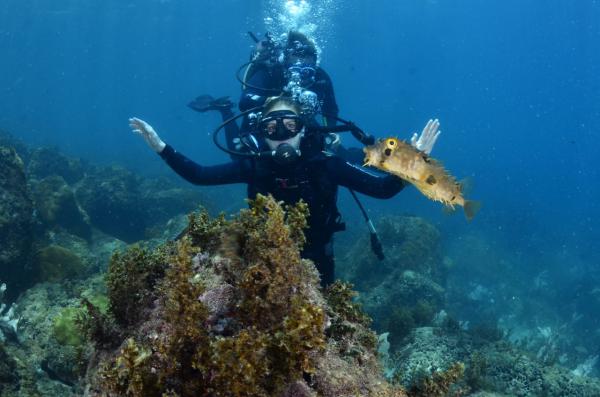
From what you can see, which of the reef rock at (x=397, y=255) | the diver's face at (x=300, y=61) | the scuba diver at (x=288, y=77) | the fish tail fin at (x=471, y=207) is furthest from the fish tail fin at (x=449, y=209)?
the reef rock at (x=397, y=255)

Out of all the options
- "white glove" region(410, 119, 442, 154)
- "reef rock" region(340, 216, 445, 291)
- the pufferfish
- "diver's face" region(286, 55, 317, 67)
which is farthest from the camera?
"reef rock" region(340, 216, 445, 291)

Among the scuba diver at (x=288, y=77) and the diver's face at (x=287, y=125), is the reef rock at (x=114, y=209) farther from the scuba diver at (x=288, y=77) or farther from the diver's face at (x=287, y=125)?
the diver's face at (x=287, y=125)

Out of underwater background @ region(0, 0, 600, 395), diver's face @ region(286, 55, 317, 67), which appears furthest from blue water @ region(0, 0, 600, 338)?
diver's face @ region(286, 55, 317, 67)

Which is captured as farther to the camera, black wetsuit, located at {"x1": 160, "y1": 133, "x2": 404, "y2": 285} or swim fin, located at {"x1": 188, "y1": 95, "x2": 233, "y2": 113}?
swim fin, located at {"x1": 188, "y1": 95, "x2": 233, "y2": 113}

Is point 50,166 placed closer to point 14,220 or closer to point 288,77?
point 14,220

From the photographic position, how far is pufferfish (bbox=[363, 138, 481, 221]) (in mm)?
2543

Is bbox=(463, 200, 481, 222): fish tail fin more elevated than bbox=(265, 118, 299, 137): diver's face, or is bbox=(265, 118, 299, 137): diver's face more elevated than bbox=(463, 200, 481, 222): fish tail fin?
bbox=(265, 118, 299, 137): diver's face

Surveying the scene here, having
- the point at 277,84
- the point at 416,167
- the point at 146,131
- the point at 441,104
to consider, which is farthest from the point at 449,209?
the point at 441,104

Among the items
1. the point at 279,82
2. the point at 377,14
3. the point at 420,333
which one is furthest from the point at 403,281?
the point at 377,14

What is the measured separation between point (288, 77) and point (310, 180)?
15.5ft

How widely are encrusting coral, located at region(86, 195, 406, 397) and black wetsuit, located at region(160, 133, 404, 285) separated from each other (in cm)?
279

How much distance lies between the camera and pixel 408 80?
172m

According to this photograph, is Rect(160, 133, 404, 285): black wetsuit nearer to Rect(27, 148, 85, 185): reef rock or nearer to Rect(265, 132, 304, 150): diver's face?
Rect(265, 132, 304, 150): diver's face

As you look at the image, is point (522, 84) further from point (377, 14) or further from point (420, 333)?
point (420, 333)
